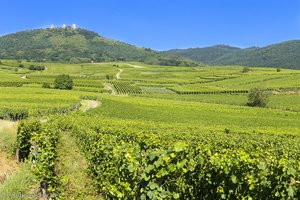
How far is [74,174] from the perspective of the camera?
16641 millimetres

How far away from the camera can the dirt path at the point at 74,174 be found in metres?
13.6

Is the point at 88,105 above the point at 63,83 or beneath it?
beneath

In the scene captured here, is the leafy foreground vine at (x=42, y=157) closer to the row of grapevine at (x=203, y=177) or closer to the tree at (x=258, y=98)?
the row of grapevine at (x=203, y=177)

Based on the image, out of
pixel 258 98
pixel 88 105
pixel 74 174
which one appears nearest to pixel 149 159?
pixel 74 174

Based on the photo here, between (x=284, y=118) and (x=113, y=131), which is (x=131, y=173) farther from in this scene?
(x=284, y=118)

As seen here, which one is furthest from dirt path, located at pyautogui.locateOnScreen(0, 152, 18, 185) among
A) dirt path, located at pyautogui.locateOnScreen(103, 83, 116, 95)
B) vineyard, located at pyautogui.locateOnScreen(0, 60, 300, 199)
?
dirt path, located at pyautogui.locateOnScreen(103, 83, 116, 95)

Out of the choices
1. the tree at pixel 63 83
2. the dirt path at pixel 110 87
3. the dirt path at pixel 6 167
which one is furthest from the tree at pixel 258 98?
the dirt path at pixel 6 167

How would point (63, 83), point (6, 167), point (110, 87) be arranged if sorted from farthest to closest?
point (110, 87)
point (63, 83)
point (6, 167)

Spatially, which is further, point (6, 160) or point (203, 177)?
point (6, 160)

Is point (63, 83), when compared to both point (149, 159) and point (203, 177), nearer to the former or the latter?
point (203, 177)

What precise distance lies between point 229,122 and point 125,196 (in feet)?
144

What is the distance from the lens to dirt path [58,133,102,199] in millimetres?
13594

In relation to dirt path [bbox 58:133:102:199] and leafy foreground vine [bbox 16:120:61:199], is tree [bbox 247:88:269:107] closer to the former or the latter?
dirt path [bbox 58:133:102:199]

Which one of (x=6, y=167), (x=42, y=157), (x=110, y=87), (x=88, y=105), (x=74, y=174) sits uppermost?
(x=42, y=157)
